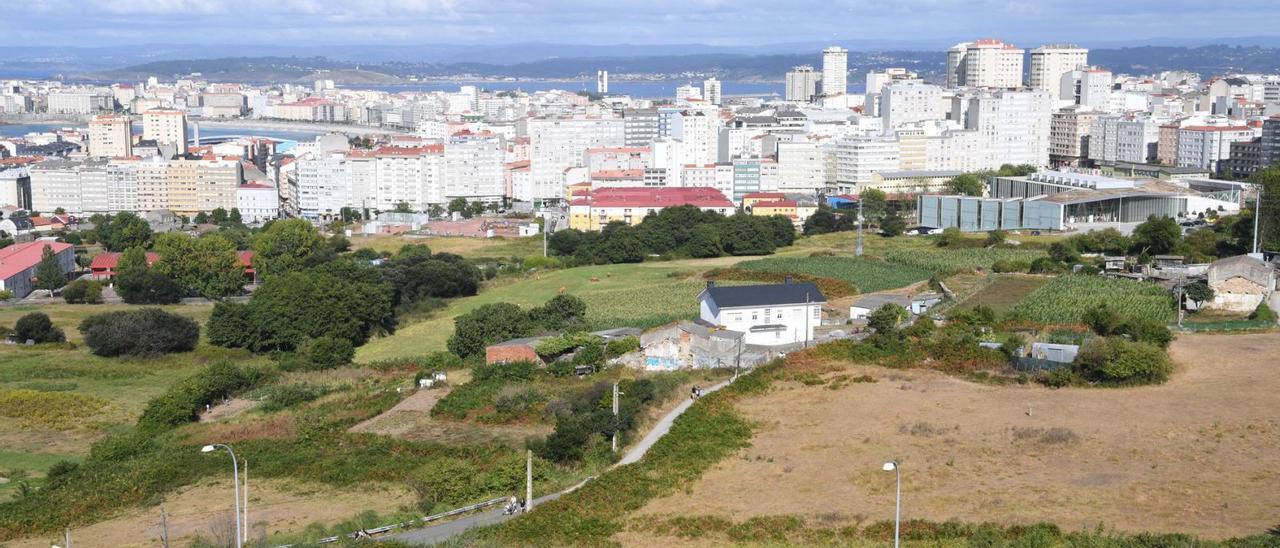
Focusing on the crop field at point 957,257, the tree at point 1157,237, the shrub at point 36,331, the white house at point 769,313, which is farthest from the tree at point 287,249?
the tree at point 1157,237

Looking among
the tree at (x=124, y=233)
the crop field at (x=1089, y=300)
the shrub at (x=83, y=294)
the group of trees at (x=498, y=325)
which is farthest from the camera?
the tree at (x=124, y=233)

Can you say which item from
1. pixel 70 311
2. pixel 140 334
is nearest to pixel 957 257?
pixel 140 334

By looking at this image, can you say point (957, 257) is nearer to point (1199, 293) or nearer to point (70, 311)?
point (1199, 293)

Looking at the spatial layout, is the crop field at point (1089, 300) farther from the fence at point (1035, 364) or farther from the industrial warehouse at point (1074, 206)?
the industrial warehouse at point (1074, 206)

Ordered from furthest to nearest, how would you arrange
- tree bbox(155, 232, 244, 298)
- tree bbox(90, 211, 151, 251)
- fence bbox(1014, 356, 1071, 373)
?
tree bbox(90, 211, 151, 251) < tree bbox(155, 232, 244, 298) < fence bbox(1014, 356, 1071, 373)

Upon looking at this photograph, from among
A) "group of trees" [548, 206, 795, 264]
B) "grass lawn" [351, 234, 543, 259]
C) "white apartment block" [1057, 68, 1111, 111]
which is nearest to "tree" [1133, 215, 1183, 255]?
"group of trees" [548, 206, 795, 264]

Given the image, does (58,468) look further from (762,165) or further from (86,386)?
(762,165)

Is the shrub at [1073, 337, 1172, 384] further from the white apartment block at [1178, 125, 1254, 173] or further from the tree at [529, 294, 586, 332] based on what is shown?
the white apartment block at [1178, 125, 1254, 173]
